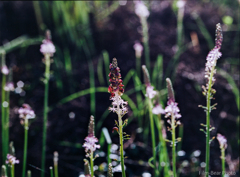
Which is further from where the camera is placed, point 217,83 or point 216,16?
point 216,16

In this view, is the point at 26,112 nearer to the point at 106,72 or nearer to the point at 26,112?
the point at 26,112

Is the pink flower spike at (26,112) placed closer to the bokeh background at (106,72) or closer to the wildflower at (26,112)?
the wildflower at (26,112)

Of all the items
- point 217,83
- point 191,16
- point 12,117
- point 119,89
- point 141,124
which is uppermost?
point 191,16

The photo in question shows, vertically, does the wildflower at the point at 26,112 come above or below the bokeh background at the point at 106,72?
below

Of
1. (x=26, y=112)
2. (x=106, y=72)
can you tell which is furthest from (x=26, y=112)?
(x=106, y=72)

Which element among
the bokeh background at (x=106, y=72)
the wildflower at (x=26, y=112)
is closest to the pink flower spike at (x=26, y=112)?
the wildflower at (x=26, y=112)

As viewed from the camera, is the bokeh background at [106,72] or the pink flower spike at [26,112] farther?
the bokeh background at [106,72]

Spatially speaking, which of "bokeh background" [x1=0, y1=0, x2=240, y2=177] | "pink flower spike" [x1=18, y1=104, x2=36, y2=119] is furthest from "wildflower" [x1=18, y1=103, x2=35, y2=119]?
"bokeh background" [x1=0, y1=0, x2=240, y2=177]

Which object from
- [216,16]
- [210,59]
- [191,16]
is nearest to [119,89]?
[210,59]

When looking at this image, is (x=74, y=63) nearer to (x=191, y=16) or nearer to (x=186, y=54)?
(x=186, y=54)
